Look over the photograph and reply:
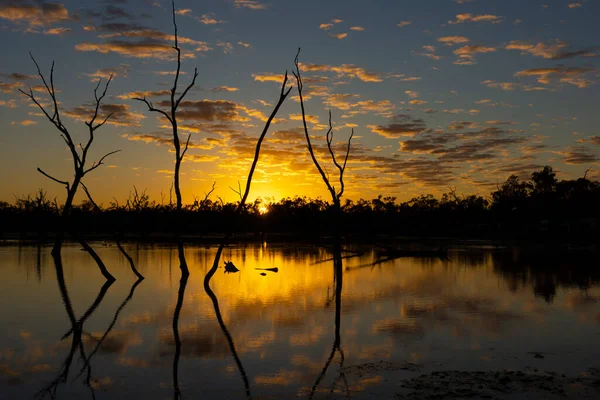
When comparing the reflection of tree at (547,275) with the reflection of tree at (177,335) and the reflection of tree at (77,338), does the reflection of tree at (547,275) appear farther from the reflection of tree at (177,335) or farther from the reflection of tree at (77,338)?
the reflection of tree at (77,338)

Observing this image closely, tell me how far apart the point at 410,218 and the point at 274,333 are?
98009 mm

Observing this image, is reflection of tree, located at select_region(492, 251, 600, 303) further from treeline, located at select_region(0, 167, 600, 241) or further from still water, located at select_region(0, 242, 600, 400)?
treeline, located at select_region(0, 167, 600, 241)

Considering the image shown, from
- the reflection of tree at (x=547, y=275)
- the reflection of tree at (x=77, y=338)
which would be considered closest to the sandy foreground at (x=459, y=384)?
the reflection of tree at (x=77, y=338)

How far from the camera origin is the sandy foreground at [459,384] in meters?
7.27

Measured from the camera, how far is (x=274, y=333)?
460 inches

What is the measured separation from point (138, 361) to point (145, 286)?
11.1m

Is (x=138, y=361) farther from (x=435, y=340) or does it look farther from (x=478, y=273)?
(x=478, y=273)

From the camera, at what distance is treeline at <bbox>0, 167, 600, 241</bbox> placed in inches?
3250

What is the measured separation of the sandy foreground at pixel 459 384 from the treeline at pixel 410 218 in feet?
223

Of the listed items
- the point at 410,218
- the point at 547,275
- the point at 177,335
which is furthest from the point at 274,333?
the point at 410,218

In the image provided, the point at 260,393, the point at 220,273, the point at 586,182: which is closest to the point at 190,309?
the point at 260,393

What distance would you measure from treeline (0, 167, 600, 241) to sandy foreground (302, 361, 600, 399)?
68075 millimetres

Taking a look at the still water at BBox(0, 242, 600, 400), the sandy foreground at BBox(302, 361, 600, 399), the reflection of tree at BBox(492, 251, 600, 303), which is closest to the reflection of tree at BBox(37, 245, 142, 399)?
the still water at BBox(0, 242, 600, 400)

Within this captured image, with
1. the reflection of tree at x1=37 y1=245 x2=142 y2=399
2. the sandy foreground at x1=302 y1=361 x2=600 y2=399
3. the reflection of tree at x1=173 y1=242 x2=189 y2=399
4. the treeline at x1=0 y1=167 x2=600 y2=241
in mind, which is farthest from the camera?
the treeline at x1=0 y1=167 x2=600 y2=241
